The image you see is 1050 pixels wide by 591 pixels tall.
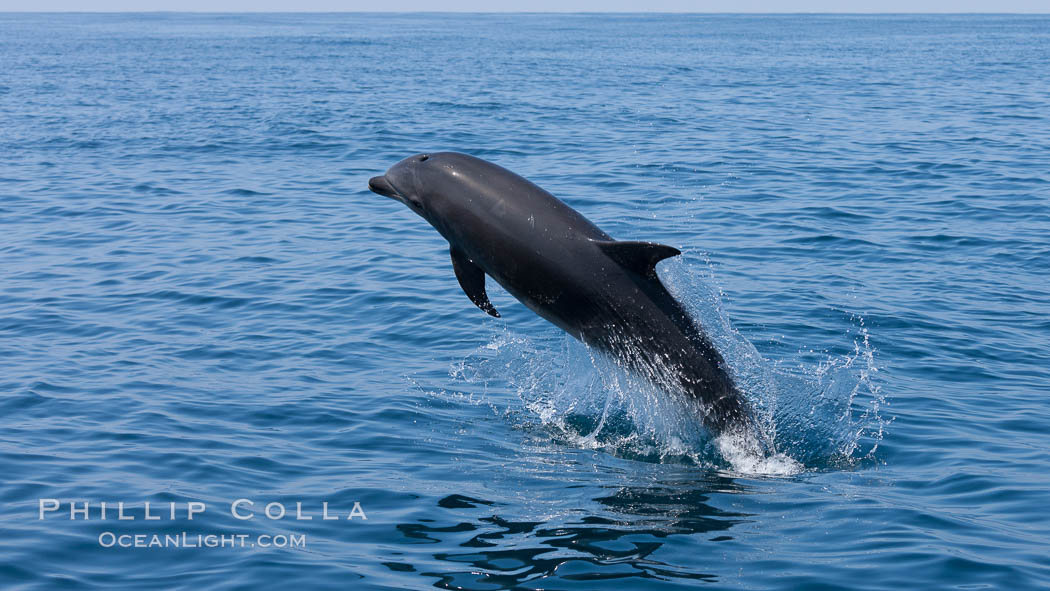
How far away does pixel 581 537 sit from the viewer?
887 cm

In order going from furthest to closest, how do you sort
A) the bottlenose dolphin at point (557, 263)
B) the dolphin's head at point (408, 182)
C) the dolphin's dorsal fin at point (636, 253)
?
the dolphin's head at point (408, 182)
the bottlenose dolphin at point (557, 263)
the dolphin's dorsal fin at point (636, 253)

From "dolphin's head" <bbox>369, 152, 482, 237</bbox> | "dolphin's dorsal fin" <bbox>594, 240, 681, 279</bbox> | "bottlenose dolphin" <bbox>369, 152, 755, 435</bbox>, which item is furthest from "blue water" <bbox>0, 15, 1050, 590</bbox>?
"dolphin's head" <bbox>369, 152, 482, 237</bbox>

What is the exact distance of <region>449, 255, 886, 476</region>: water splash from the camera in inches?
424

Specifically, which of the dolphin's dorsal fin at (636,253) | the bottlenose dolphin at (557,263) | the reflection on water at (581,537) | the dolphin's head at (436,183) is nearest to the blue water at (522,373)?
the reflection on water at (581,537)

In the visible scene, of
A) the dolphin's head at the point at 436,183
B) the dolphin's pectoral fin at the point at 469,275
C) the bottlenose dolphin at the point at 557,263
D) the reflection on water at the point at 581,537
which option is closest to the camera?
the reflection on water at the point at 581,537

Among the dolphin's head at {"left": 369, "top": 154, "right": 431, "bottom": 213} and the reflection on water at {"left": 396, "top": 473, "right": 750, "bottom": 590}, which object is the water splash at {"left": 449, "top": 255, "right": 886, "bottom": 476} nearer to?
the reflection on water at {"left": 396, "top": 473, "right": 750, "bottom": 590}

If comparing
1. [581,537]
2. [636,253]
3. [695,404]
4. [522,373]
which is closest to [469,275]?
[636,253]

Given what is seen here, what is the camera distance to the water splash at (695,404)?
1078cm

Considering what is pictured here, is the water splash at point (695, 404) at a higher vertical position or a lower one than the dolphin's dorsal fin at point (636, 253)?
lower

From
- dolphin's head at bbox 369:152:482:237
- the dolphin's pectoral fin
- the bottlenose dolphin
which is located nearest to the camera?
the bottlenose dolphin

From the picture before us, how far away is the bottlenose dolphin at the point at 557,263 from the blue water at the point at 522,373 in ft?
2.90

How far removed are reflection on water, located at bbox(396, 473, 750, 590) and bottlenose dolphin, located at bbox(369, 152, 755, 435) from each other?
4.09ft

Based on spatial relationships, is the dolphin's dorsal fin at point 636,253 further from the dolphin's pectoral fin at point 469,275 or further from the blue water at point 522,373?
the blue water at point 522,373

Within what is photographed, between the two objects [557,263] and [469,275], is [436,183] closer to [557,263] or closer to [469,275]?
[469,275]
